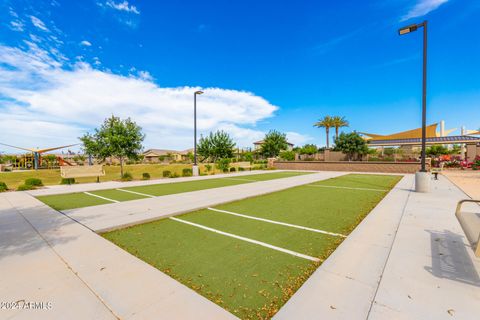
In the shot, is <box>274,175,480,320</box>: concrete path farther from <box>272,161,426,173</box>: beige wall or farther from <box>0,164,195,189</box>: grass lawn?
<box>272,161,426,173</box>: beige wall

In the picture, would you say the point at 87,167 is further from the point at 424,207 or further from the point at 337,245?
the point at 424,207

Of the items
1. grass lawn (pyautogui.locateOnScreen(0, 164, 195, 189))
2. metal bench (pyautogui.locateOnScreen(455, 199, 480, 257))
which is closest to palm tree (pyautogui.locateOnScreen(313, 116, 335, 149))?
grass lawn (pyautogui.locateOnScreen(0, 164, 195, 189))

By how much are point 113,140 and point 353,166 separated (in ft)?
77.6

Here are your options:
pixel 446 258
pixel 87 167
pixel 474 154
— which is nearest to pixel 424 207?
pixel 446 258

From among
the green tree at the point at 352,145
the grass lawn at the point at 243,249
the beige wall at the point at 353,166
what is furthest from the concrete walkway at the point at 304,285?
the green tree at the point at 352,145

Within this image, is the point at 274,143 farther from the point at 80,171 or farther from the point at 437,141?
the point at 80,171

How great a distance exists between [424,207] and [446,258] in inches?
164

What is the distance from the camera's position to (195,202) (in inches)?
299

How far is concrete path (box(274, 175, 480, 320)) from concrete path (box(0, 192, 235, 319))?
1179 millimetres

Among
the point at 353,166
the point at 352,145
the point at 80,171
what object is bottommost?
the point at 353,166

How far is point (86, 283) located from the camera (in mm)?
2787

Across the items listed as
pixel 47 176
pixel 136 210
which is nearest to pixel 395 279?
pixel 136 210

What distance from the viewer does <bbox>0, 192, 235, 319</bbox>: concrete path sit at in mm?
2268

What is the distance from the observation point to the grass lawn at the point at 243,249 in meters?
2.67
